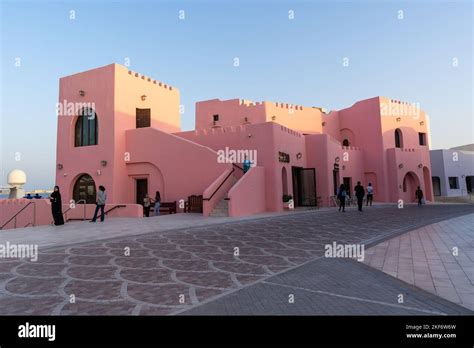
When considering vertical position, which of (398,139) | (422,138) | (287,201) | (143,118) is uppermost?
(143,118)

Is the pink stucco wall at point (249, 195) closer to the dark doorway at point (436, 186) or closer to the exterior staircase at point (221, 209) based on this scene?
the exterior staircase at point (221, 209)

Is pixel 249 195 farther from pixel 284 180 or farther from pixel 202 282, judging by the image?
pixel 202 282

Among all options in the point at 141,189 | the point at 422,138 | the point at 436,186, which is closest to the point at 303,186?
the point at 141,189

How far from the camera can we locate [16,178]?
85.7ft

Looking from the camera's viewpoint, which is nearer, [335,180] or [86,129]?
[86,129]

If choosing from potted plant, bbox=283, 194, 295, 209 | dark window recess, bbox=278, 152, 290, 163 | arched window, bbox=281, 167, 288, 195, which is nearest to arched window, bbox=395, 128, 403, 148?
dark window recess, bbox=278, 152, 290, 163

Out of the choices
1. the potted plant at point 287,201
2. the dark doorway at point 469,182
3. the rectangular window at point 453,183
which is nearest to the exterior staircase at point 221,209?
the potted plant at point 287,201

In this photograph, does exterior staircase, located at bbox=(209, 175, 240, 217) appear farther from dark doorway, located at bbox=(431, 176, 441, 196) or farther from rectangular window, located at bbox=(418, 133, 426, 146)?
dark doorway, located at bbox=(431, 176, 441, 196)

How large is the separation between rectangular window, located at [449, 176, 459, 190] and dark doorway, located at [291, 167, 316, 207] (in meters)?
23.0

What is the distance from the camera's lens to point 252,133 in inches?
687

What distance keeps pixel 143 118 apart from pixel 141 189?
4.97 meters

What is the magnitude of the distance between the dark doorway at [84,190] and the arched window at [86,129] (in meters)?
2.30
